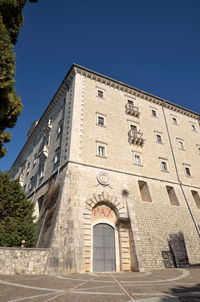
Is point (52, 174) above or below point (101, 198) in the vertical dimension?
above

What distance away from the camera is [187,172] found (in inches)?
846

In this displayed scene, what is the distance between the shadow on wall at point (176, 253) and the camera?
44.8 ft

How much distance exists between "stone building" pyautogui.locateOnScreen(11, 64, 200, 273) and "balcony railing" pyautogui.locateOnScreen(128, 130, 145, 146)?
10 cm

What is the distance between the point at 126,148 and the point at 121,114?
4.40 metres

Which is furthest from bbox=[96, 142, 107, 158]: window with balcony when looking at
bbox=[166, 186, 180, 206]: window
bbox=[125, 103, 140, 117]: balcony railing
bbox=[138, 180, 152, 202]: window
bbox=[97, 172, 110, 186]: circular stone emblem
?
bbox=[166, 186, 180, 206]: window

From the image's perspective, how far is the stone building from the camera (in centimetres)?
1247

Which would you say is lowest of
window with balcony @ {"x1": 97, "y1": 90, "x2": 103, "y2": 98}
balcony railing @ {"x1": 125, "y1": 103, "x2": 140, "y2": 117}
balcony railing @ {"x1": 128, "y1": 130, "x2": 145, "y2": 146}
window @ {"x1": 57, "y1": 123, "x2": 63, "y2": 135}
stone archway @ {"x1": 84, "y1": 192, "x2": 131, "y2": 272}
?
stone archway @ {"x1": 84, "y1": 192, "x2": 131, "y2": 272}

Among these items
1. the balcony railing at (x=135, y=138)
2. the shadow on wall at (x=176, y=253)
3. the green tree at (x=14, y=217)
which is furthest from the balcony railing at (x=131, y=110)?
the green tree at (x=14, y=217)

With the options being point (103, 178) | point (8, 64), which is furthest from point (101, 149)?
point (8, 64)

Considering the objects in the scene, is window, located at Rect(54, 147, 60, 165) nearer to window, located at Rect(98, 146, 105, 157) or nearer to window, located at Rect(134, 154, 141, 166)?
window, located at Rect(98, 146, 105, 157)

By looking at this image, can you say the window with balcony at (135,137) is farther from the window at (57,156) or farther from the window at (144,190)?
the window at (57,156)

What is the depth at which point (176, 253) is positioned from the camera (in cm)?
1422

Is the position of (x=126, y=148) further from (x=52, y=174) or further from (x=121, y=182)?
(x=52, y=174)

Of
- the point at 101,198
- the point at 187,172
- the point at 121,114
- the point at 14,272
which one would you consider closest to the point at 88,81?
the point at 121,114
